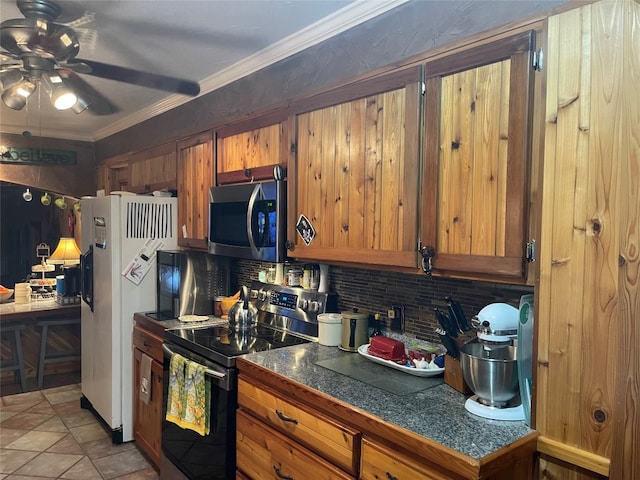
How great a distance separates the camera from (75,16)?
89.4 inches

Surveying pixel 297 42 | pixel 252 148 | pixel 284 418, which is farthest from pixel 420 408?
pixel 297 42

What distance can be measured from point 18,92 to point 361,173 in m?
1.89

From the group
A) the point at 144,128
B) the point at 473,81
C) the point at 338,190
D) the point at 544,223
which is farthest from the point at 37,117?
the point at 544,223

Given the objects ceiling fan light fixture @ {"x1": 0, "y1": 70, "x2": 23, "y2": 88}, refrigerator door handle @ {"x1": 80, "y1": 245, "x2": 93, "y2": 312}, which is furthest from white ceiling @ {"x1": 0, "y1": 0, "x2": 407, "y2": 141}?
refrigerator door handle @ {"x1": 80, "y1": 245, "x2": 93, "y2": 312}

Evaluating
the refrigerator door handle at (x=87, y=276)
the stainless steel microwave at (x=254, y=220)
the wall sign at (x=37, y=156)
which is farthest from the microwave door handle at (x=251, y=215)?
the wall sign at (x=37, y=156)

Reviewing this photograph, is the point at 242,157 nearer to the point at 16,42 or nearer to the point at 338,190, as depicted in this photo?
the point at 338,190

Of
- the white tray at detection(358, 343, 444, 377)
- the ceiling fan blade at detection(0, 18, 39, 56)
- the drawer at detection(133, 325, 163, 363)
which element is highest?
the ceiling fan blade at detection(0, 18, 39, 56)

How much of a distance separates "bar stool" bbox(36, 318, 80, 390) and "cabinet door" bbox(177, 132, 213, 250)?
1.93 meters

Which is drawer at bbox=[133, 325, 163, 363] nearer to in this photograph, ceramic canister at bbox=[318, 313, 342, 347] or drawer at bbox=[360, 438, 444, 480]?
ceramic canister at bbox=[318, 313, 342, 347]

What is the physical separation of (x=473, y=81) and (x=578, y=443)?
3.71 feet

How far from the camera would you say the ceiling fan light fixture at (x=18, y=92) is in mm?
2477

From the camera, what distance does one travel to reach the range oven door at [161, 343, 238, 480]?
217 centimetres

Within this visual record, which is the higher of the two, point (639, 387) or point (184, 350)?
point (639, 387)

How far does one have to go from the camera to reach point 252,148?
271cm
